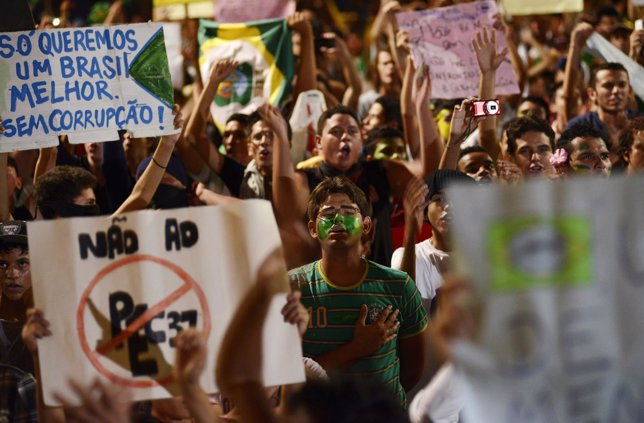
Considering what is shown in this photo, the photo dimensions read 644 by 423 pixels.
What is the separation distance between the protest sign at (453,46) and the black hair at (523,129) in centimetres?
103

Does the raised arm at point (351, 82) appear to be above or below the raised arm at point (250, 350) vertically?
above

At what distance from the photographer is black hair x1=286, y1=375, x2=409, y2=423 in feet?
9.63

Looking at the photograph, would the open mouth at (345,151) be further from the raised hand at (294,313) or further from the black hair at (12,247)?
the raised hand at (294,313)

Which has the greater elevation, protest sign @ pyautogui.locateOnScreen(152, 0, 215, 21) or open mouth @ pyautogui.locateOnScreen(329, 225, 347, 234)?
protest sign @ pyautogui.locateOnScreen(152, 0, 215, 21)

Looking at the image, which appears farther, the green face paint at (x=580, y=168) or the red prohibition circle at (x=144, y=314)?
the green face paint at (x=580, y=168)

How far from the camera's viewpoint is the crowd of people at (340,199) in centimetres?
354

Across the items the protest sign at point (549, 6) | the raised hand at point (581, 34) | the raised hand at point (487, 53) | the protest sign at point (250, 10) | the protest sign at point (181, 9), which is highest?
the protest sign at point (181, 9)

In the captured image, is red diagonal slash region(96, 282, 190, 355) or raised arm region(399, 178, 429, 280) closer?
red diagonal slash region(96, 282, 190, 355)

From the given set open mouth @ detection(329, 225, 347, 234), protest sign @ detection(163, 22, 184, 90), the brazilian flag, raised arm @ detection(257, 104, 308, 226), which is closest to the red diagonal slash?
open mouth @ detection(329, 225, 347, 234)

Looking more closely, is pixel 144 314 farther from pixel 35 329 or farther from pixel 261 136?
pixel 261 136

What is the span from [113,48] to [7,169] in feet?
2.62

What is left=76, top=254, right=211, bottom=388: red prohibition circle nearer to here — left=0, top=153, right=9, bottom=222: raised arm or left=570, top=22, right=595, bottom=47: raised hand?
left=0, top=153, right=9, bottom=222: raised arm

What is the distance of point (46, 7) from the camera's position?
11.9 m

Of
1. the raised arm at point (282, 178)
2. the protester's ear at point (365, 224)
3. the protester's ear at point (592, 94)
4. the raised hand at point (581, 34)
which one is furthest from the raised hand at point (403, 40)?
the protester's ear at point (365, 224)
